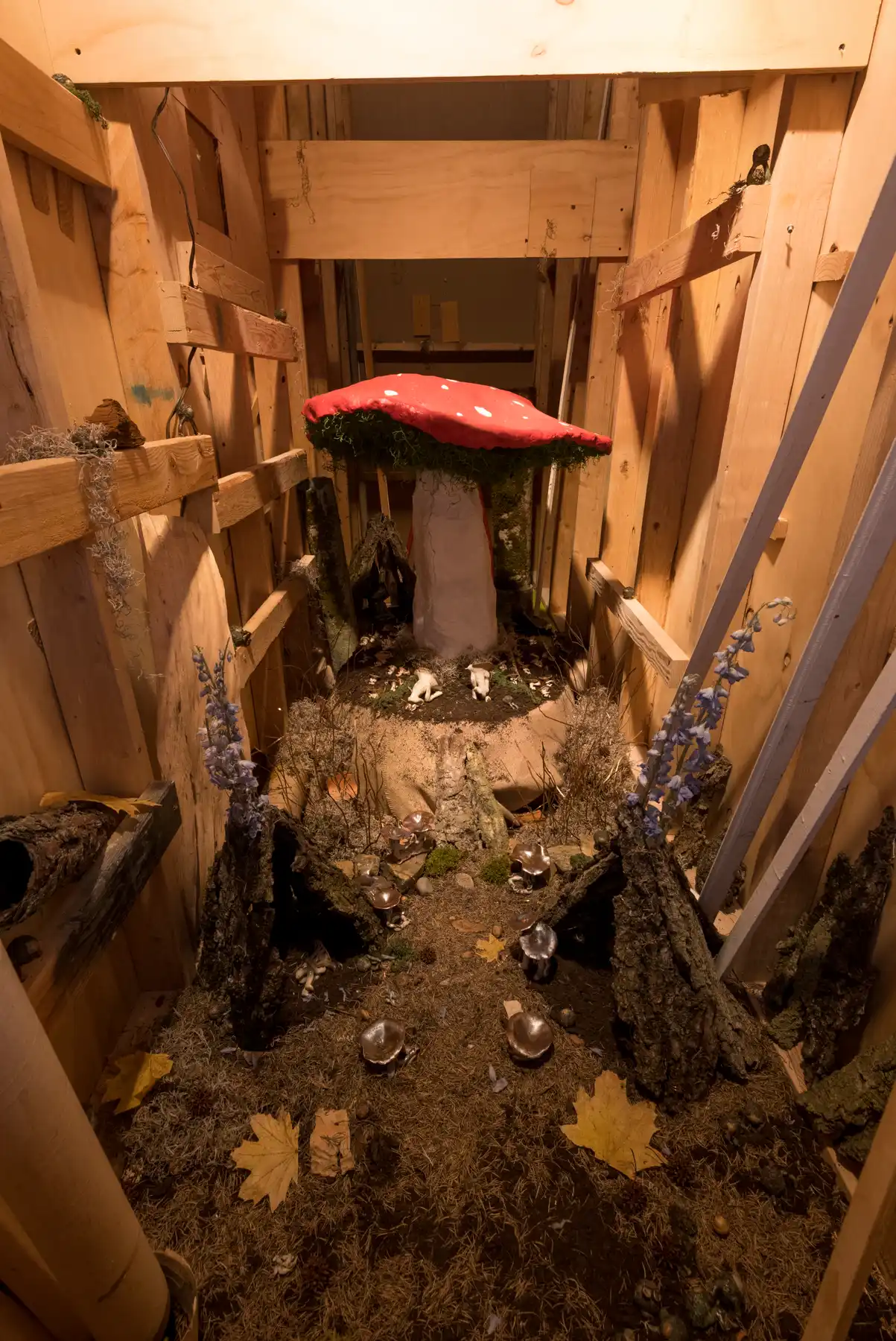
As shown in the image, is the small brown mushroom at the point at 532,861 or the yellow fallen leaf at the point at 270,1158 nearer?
the yellow fallen leaf at the point at 270,1158

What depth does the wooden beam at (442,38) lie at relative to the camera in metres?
1.29

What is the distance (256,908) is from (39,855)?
551 millimetres

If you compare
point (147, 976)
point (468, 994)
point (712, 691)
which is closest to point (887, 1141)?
point (712, 691)

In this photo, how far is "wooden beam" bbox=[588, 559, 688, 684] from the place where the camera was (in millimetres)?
1941

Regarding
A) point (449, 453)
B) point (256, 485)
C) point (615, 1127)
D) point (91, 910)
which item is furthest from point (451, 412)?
point (615, 1127)

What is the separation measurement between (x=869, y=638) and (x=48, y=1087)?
1512 mm

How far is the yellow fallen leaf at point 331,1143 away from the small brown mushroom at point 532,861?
79 cm

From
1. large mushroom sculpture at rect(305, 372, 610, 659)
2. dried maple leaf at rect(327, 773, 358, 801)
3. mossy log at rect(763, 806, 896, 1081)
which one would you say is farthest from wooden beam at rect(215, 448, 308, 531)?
mossy log at rect(763, 806, 896, 1081)

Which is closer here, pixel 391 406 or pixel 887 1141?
pixel 887 1141

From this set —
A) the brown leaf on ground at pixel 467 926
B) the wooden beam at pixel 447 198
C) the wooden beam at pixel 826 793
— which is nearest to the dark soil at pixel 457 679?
the brown leaf on ground at pixel 467 926

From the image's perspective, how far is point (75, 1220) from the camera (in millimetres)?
723

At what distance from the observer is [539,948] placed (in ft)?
5.08

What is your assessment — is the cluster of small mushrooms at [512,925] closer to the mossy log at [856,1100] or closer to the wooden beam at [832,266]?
the mossy log at [856,1100]

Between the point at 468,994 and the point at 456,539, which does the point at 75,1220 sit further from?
the point at 456,539
